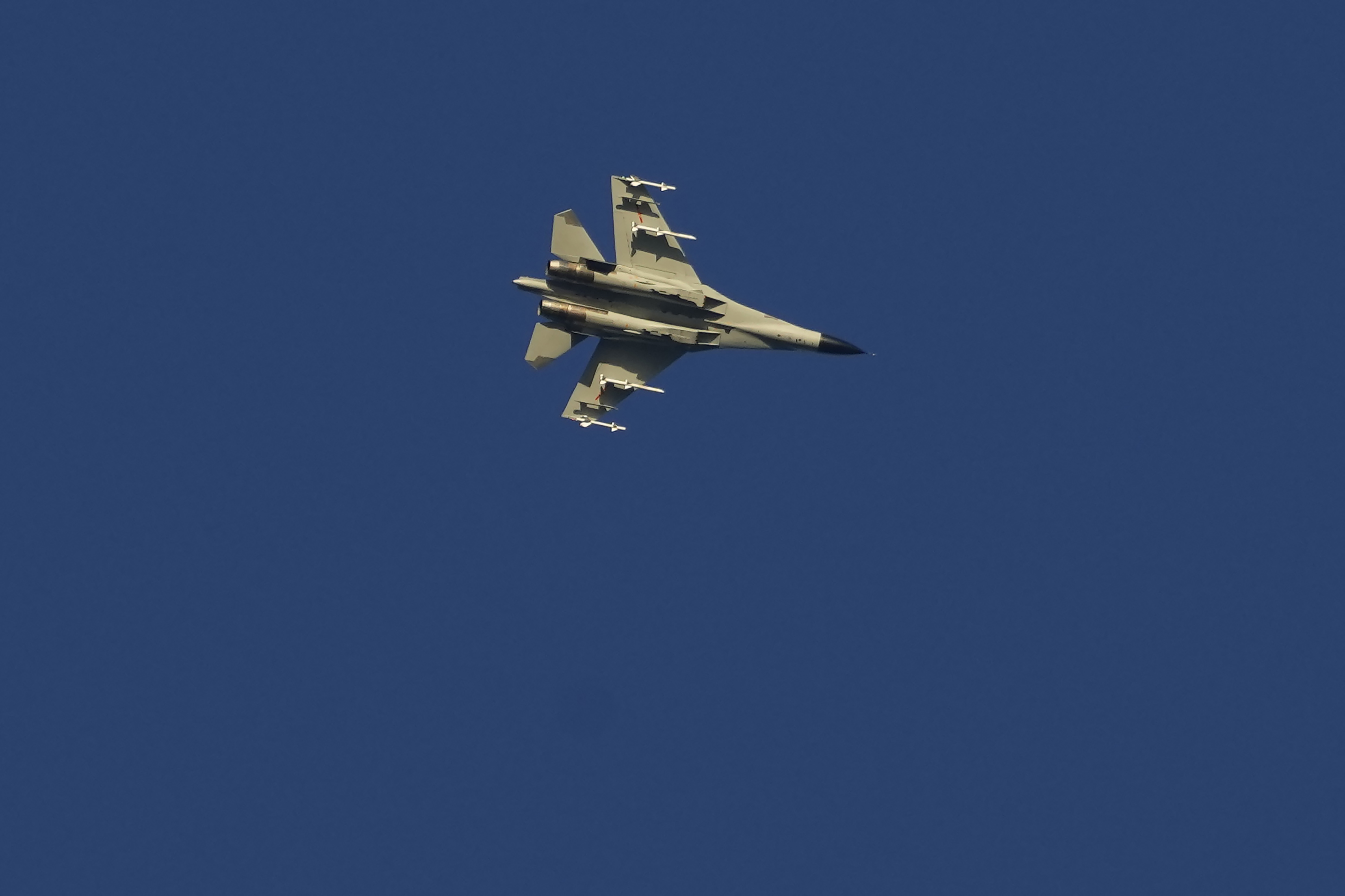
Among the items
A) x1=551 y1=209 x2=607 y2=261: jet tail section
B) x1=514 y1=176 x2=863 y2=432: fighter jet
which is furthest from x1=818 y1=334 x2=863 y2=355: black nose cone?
x1=551 y1=209 x2=607 y2=261: jet tail section

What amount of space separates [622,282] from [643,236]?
2.52 metres

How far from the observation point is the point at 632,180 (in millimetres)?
82125

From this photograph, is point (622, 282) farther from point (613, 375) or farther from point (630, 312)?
point (613, 375)

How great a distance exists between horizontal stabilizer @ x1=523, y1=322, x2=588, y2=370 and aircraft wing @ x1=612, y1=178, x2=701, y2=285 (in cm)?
425

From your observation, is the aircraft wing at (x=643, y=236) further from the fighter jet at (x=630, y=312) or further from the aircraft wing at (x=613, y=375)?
the aircraft wing at (x=613, y=375)

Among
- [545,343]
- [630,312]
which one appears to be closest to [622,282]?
[630,312]

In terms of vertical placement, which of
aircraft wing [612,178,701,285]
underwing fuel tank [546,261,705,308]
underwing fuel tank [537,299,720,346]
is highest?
aircraft wing [612,178,701,285]

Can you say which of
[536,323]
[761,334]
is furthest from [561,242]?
[761,334]

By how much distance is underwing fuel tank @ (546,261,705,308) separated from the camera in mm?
81312

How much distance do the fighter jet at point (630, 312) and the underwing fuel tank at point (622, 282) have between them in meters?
0.04

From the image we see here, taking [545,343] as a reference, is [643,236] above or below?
above

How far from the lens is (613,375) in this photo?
8450 cm

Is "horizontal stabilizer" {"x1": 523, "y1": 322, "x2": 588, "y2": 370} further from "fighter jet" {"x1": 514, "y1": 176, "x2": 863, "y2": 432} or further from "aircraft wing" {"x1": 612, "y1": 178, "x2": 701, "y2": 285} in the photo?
"aircraft wing" {"x1": 612, "y1": 178, "x2": 701, "y2": 285}

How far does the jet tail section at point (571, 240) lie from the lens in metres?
81.6
